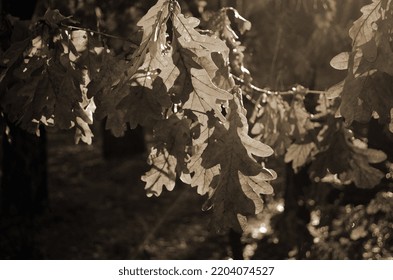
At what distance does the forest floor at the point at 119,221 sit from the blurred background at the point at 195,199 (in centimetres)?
2

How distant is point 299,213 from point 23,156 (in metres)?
3.94

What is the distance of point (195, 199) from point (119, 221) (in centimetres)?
176

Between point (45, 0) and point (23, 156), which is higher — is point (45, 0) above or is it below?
above

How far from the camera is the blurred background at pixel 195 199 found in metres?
5.21

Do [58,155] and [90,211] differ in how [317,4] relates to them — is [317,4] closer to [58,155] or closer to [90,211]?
[90,211]

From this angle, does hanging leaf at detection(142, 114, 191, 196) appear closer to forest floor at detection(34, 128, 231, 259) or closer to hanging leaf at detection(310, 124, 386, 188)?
hanging leaf at detection(310, 124, 386, 188)

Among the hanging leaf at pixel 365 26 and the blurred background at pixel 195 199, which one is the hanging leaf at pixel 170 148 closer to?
the blurred background at pixel 195 199

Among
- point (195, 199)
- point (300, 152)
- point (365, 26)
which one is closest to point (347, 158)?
point (300, 152)

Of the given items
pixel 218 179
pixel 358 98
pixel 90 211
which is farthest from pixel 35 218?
pixel 358 98

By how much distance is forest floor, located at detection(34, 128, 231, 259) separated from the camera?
26.8 feet

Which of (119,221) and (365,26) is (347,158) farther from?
(119,221)

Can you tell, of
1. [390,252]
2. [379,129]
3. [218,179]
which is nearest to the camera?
A: [218,179]

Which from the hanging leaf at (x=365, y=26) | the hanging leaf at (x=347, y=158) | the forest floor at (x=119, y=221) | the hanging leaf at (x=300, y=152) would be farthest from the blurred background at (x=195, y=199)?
the hanging leaf at (x=365, y=26)

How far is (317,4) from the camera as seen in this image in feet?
15.3
